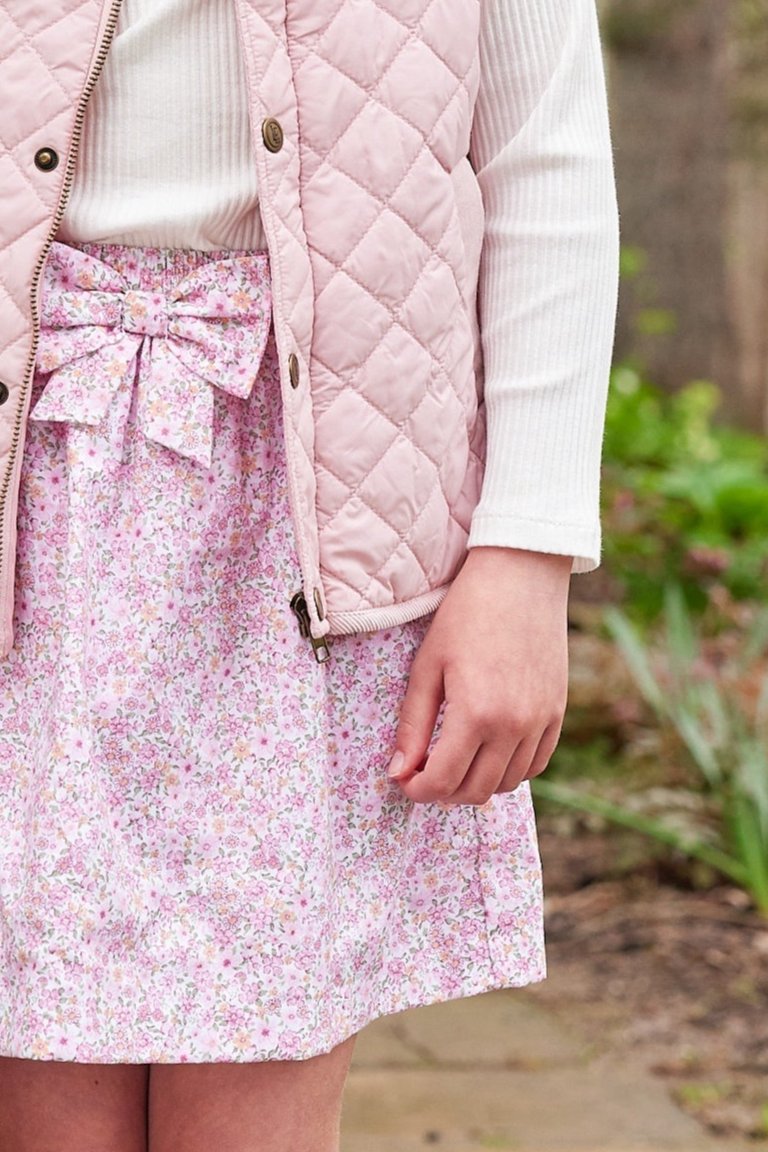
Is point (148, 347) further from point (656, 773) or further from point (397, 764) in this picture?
point (656, 773)

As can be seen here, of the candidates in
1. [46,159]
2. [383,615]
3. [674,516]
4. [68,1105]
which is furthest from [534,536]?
[674,516]

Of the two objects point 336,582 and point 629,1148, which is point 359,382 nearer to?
point 336,582

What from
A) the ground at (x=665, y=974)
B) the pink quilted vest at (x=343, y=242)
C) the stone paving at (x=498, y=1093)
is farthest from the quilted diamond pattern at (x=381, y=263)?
the ground at (x=665, y=974)

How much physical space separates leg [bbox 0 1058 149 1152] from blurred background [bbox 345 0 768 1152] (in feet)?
4.75

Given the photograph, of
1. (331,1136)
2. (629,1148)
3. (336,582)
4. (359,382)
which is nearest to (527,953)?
(331,1136)

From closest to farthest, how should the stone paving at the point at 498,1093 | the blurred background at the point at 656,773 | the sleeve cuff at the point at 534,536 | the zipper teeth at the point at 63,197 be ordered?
1. the zipper teeth at the point at 63,197
2. the sleeve cuff at the point at 534,536
3. the stone paving at the point at 498,1093
4. the blurred background at the point at 656,773

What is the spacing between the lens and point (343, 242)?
1.25 m

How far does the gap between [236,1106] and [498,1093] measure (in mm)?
1702

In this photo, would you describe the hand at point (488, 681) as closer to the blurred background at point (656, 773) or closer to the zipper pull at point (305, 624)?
the zipper pull at point (305, 624)

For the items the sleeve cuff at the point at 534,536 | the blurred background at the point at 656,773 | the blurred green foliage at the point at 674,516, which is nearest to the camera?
the sleeve cuff at the point at 534,536

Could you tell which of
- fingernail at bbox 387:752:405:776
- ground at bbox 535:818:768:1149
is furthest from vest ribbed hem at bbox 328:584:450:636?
ground at bbox 535:818:768:1149

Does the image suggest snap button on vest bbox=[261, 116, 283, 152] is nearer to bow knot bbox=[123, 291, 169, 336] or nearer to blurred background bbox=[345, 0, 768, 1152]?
bow knot bbox=[123, 291, 169, 336]

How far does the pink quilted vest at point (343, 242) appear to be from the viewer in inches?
47.4

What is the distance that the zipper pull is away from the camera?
1277mm
